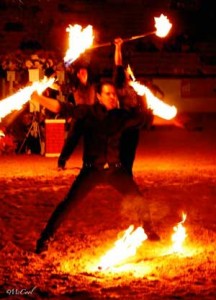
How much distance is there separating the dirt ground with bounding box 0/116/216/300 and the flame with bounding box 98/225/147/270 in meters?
0.08

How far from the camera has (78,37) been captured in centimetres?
953

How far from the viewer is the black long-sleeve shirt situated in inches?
245

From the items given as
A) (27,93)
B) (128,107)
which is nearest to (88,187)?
(27,93)

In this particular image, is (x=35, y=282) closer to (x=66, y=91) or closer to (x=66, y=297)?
(x=66, y=297)

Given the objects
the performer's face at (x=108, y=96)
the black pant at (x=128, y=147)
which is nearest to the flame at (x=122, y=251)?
the black pant at (x=128, y=147)

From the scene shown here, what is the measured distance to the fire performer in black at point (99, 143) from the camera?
6203 millimetres

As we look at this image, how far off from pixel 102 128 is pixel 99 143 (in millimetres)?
150

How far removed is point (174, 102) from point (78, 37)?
14839 millimetres

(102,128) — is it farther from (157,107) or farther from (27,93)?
(157,107)

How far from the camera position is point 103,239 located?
6926 mm

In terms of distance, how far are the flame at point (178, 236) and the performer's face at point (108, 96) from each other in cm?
157

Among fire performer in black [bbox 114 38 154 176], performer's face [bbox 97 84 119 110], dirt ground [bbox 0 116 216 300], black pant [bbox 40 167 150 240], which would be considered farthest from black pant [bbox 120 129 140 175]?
performer's face [bbox 97 84 119 110]

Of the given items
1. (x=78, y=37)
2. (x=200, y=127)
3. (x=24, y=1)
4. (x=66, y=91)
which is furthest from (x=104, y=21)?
(x=78, y=37)

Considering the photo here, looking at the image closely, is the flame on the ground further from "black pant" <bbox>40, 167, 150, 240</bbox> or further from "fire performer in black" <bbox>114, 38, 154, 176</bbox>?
"black pant" <bbox>40, 167, 150, 240</bbox>
